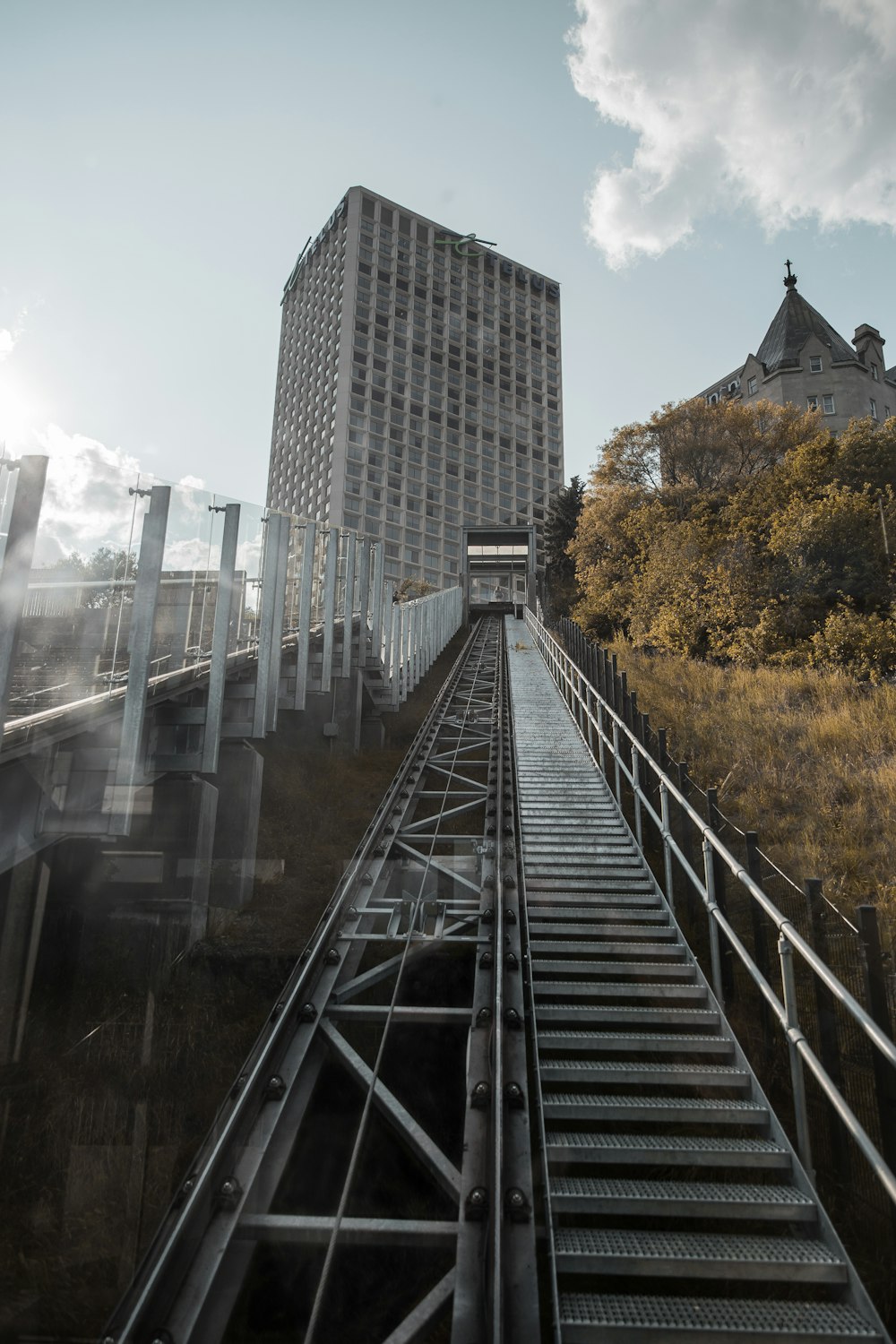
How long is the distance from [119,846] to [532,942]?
383cm

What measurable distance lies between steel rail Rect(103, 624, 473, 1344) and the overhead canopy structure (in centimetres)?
3434

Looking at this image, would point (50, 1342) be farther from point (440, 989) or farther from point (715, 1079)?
point (715, 1079)

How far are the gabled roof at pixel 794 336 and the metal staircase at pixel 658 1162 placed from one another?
40.7 meters

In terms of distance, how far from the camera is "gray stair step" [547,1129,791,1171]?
3424mm

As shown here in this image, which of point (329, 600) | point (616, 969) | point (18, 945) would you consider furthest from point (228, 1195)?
point (329, 600)

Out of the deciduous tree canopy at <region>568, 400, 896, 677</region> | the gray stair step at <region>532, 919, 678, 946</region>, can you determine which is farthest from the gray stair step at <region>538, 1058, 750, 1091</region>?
the deciduous tree canopy at <region>568, 400, 896, 677</region>

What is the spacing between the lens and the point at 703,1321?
2635 mm

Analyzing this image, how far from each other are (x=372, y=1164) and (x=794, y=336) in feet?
148

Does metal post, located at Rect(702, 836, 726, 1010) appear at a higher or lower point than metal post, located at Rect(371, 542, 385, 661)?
lower

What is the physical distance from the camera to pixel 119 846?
6391mm

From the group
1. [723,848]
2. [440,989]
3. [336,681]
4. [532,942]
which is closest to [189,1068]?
[440,989]

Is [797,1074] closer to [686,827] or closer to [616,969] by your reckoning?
[616,969]

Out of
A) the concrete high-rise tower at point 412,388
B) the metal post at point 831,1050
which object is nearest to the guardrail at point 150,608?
the metal post at point 831,1050

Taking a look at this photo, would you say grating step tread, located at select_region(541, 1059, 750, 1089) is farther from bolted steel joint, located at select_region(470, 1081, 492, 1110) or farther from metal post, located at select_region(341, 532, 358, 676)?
metal post, located at select_region(341, 532, 358, 676)
